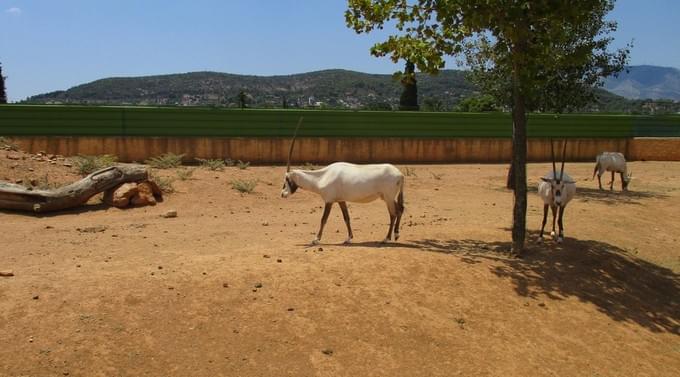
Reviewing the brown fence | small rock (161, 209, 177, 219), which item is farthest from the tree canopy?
the brown fence

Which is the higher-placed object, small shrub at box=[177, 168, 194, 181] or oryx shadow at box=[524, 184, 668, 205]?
small shrub at box=[177, 168, 194, 181]

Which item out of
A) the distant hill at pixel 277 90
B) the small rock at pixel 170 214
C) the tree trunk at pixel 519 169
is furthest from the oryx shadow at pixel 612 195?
the distant hill at pixel 277 90

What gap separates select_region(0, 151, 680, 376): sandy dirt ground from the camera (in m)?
6.45

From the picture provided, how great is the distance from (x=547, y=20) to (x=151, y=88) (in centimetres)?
7935

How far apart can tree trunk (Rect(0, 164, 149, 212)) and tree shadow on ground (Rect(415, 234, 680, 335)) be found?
27.4 ft

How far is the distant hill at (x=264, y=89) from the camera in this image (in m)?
77.2

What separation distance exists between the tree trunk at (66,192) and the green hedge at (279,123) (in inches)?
347

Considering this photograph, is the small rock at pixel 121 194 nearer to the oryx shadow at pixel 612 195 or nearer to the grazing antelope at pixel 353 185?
the grazing antelope at pixel 353 185

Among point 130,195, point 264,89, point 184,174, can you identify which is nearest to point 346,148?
point 184,174

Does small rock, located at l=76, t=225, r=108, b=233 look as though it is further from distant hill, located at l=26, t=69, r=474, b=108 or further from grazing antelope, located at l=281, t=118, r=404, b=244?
distant hill, located at l=26, t=69, r=474, b=108

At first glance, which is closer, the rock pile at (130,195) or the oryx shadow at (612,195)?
the rock pile at (130,195)

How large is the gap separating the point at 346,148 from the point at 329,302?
1958cm

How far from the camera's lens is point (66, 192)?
14781 millimetres

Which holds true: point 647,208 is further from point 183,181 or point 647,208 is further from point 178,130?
point 178,130
